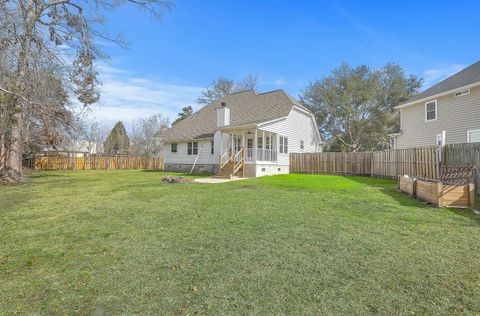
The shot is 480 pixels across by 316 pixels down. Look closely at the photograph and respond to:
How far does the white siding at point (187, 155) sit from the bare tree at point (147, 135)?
18535mm

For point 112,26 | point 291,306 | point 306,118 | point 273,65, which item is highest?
point 273,65

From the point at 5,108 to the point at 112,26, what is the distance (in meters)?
5.78

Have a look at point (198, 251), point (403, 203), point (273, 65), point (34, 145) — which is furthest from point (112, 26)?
point (34, 145)

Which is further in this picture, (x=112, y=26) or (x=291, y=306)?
(x=112, y=26)

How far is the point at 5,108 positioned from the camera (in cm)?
1068

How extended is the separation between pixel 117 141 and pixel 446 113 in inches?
1707

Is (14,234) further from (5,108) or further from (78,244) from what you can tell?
(5,108)

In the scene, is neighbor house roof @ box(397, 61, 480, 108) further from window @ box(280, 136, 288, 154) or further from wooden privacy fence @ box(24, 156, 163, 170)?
wooden privacy fence @ box(24, 156, 163, 170)

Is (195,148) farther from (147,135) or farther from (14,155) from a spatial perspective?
(147,135)

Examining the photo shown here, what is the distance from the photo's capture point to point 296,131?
20.0 meters

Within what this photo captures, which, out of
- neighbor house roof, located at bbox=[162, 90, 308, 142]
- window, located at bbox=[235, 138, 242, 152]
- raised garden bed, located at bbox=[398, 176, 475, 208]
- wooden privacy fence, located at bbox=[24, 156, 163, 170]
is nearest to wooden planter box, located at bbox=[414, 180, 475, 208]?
raised garden bed, located at bbox=[398, 176, 475, 208]

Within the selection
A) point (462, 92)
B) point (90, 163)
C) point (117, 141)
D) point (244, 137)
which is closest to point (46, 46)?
point (244, 137)

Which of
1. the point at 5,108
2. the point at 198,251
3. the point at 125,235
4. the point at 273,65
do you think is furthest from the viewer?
the point at 273,65

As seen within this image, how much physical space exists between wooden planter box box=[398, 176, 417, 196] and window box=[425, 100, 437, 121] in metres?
9.09
